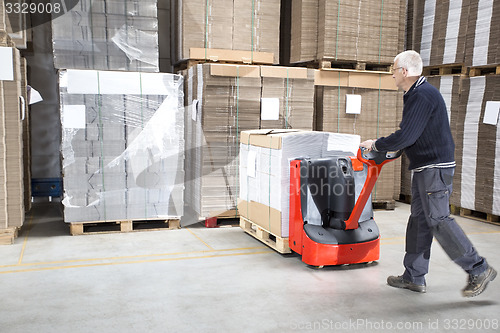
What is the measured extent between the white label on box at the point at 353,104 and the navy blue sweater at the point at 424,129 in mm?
3374

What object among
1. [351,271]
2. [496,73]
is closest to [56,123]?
[351,271]

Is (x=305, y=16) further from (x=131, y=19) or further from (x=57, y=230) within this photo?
(x=57, y=230)

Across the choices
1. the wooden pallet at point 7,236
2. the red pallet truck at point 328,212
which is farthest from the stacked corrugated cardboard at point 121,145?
the red pallet truck at point 328,212

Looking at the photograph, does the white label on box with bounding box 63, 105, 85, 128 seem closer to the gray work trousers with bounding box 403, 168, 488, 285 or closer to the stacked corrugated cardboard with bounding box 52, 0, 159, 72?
the stacked corrugated cardboard with bounding box 52, 0, 159, 72

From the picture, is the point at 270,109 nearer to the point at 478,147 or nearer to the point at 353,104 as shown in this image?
the point at 353,104

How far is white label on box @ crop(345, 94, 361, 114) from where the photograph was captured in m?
7.19

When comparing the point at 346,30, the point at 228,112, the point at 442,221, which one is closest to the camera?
the point at 442,221

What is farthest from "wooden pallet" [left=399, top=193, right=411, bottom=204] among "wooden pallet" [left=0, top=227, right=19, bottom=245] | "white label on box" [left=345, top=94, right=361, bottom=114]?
"wooden pallet" [left=0, top=227, right=19, bottom=245]

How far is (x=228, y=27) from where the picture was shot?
675 cm

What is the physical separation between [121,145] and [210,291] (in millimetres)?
2560

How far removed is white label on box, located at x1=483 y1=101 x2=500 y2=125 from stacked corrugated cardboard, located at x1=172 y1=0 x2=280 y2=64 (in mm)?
3027

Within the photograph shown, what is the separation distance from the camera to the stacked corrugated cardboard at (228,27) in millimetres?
6598

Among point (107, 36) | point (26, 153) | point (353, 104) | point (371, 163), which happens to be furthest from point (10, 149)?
point (353, 104)

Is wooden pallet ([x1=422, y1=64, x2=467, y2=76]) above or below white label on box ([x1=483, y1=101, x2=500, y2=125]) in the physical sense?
above
